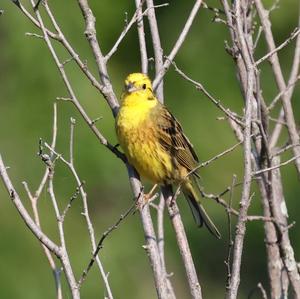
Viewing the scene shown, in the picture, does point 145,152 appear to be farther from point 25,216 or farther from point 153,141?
point 25,216

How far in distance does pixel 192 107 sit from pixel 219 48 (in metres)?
0.71

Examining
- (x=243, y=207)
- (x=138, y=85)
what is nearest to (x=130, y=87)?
(x=138, y=85)

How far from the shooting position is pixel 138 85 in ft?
15.6

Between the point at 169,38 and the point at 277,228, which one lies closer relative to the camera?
the point at 277,228

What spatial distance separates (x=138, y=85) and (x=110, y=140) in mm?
3579

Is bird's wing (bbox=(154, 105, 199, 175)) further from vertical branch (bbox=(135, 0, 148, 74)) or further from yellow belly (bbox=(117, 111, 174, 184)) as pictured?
vertical branch (bbox=(135, 0, 148, 74))

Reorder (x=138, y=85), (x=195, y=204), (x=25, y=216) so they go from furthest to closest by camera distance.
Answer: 1. (x=195, y=204)
2. (x=138, y=85)
3. (x=25, y=216)

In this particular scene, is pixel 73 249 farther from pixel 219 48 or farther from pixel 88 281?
pixel 219 48

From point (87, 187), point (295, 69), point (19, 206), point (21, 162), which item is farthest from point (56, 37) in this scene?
point (87, 187)

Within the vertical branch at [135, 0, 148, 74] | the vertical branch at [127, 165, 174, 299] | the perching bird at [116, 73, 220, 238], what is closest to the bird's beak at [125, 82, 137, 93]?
the perching bird at [116, 73, 220, 238]

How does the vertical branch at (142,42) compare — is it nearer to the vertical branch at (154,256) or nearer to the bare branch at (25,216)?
the vertical branch at (154,256)

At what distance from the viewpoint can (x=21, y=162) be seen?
8602 millimetres

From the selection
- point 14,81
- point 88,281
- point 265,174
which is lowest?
point 88,281

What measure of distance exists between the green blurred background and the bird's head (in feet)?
10.7
